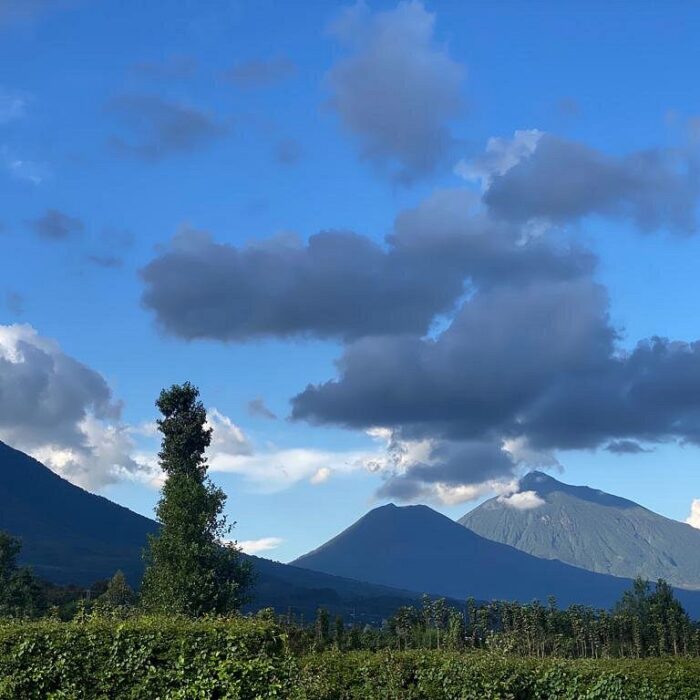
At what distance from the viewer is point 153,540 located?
58.0 meters

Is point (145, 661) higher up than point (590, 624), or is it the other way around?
point (590, 624)

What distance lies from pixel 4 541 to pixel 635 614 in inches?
3700

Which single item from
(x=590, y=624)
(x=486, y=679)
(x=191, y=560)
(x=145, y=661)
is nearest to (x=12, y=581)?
(x=191, y=560)

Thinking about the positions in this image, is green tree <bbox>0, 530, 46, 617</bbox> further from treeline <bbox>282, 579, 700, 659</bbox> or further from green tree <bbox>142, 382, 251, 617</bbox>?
treeline <bbox>282, 579, 700, 659</bbox>

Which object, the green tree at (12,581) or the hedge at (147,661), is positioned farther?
the green tree at (12,581)

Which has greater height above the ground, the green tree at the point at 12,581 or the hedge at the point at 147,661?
the green tree at the point at 12,581

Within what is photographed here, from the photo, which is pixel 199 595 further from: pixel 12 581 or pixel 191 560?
pixel 12 581

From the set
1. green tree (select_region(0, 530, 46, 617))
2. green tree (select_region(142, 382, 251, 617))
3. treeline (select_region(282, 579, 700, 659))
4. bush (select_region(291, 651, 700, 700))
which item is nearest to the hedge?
bush (select_region(291, 651, 700, 700))

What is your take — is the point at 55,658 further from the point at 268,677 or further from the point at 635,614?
the point at 635,614

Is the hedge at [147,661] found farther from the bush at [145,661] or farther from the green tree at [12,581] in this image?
the green tree at [12,581]

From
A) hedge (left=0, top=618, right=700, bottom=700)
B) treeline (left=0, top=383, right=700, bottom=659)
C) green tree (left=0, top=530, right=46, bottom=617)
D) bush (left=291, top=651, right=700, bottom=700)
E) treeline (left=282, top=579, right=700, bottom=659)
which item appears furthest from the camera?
treeline (left=282, top=579, right=700, bottom=659)

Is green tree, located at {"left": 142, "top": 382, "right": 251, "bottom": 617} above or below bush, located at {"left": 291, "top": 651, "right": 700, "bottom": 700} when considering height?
above

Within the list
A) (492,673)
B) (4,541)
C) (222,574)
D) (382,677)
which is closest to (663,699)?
(492,673)

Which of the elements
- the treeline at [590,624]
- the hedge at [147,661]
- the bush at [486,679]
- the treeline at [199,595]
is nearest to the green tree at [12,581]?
the treeline at [199,595]
